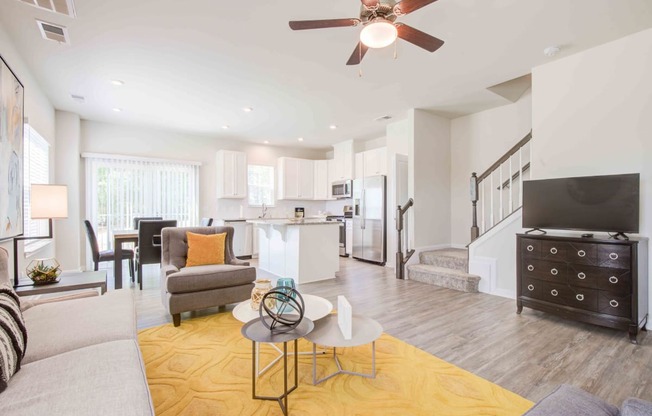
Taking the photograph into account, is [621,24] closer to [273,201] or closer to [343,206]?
[343,206]

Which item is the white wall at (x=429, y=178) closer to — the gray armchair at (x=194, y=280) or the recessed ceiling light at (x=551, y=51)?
the recessed ceiling light at (x=551, y=51)

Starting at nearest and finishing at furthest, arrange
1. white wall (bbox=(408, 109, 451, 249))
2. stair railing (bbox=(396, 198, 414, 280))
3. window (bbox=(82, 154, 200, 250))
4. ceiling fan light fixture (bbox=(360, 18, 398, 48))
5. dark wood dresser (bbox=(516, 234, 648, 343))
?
ceiling fan light fixture (bbox=(360, 18, 398, 48)), dark wood dresser (bbox=(516, 234, 648, 343)), stair railing (bbox=(396, 198, 414, 280)), white wall (bbox=(408, 109, 451, 249)), window (bbox=(82, 154, 200, 250))

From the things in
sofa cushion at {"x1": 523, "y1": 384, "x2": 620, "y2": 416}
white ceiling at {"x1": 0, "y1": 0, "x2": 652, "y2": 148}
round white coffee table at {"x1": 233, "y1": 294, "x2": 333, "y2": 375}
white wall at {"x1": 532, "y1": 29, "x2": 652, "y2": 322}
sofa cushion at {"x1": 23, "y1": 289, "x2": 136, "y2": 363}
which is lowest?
round white coffee table at {"x1": 233, "y1": 294, "x2": 333, "y2": 375}

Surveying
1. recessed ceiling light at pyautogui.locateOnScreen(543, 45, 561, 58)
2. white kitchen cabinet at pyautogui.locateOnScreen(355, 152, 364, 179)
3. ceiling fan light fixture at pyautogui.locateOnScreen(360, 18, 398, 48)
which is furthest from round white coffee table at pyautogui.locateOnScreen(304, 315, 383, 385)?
white kitchen cabinet at pyautogui.locateOnScreen(355, 152, 364, 179)

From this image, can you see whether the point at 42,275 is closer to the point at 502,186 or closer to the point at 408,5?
the point at 408,5

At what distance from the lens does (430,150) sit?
17.1 ft

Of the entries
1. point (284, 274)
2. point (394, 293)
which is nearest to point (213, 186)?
point (284, 274)

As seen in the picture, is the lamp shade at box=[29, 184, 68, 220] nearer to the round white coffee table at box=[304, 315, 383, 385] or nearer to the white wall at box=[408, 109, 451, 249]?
the round white coffee table at box=[304, 315, 383, 385]

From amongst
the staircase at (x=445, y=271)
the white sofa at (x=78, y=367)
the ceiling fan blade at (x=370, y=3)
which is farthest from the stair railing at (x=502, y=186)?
the white sofa at (x=78, y=367)

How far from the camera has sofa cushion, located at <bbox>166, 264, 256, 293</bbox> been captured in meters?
2.85

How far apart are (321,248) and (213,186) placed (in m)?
3.43

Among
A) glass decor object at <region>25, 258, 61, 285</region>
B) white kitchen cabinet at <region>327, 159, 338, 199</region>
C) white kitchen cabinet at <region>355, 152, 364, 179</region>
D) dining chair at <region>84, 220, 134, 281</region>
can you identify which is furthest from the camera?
white kitchen cabinet at <region>327, 159, 338, 199</region>

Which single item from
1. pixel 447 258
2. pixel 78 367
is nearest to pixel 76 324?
pixel 78 367

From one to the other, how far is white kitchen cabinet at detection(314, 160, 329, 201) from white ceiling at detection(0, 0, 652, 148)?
278cm
